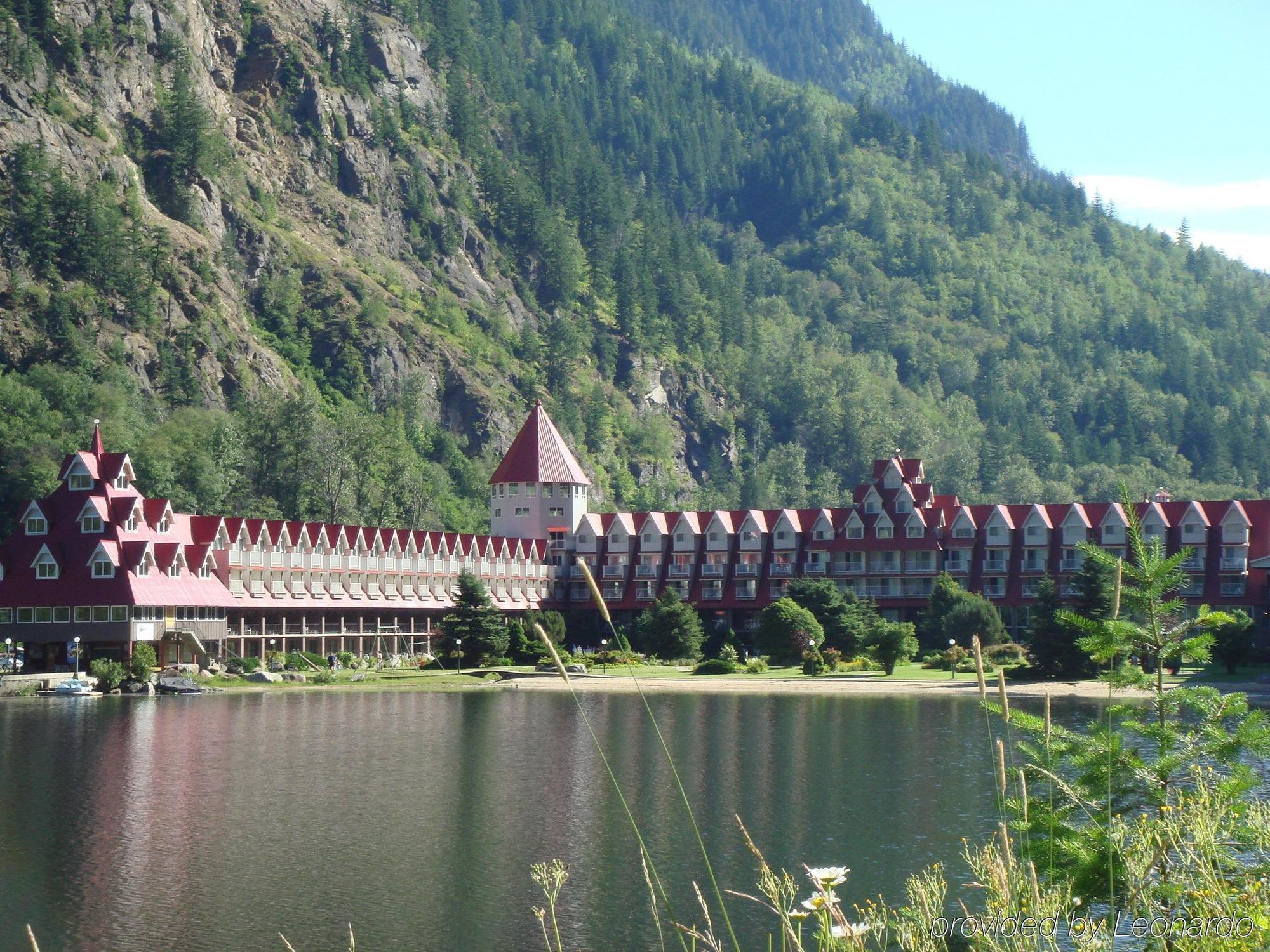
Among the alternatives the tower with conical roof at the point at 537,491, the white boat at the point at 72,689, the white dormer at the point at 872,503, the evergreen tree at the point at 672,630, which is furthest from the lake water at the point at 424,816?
the tower with conical roof at the point at 537,491

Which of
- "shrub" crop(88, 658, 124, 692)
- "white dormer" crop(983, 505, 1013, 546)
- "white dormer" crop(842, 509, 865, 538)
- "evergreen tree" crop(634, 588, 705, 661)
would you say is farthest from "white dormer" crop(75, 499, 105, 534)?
"white dormer" crop(983, 505, 1013, 546)

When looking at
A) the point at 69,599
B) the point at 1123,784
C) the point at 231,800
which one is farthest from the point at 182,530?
the point at 1123,784

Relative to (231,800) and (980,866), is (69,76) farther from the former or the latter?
(980,866)

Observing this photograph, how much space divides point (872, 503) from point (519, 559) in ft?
101

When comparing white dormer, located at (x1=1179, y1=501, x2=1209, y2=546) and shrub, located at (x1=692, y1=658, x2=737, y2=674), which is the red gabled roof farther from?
white dormer, located at (x1=1179, y1=501, x2=1209, y2=546)

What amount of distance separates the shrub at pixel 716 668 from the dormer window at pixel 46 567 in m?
43.6

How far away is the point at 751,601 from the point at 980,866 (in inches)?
4702

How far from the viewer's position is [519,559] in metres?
133

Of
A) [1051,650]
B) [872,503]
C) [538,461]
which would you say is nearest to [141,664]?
[538,461]

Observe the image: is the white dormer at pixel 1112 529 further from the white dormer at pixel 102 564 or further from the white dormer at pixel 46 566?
the white dormer at pixel 46 566

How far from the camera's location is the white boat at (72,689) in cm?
9088

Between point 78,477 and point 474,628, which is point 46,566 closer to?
point 78,477

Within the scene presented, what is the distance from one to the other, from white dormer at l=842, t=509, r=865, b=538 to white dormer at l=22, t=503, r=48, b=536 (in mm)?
63804

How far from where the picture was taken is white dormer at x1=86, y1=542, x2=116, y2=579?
10019 centimetres
